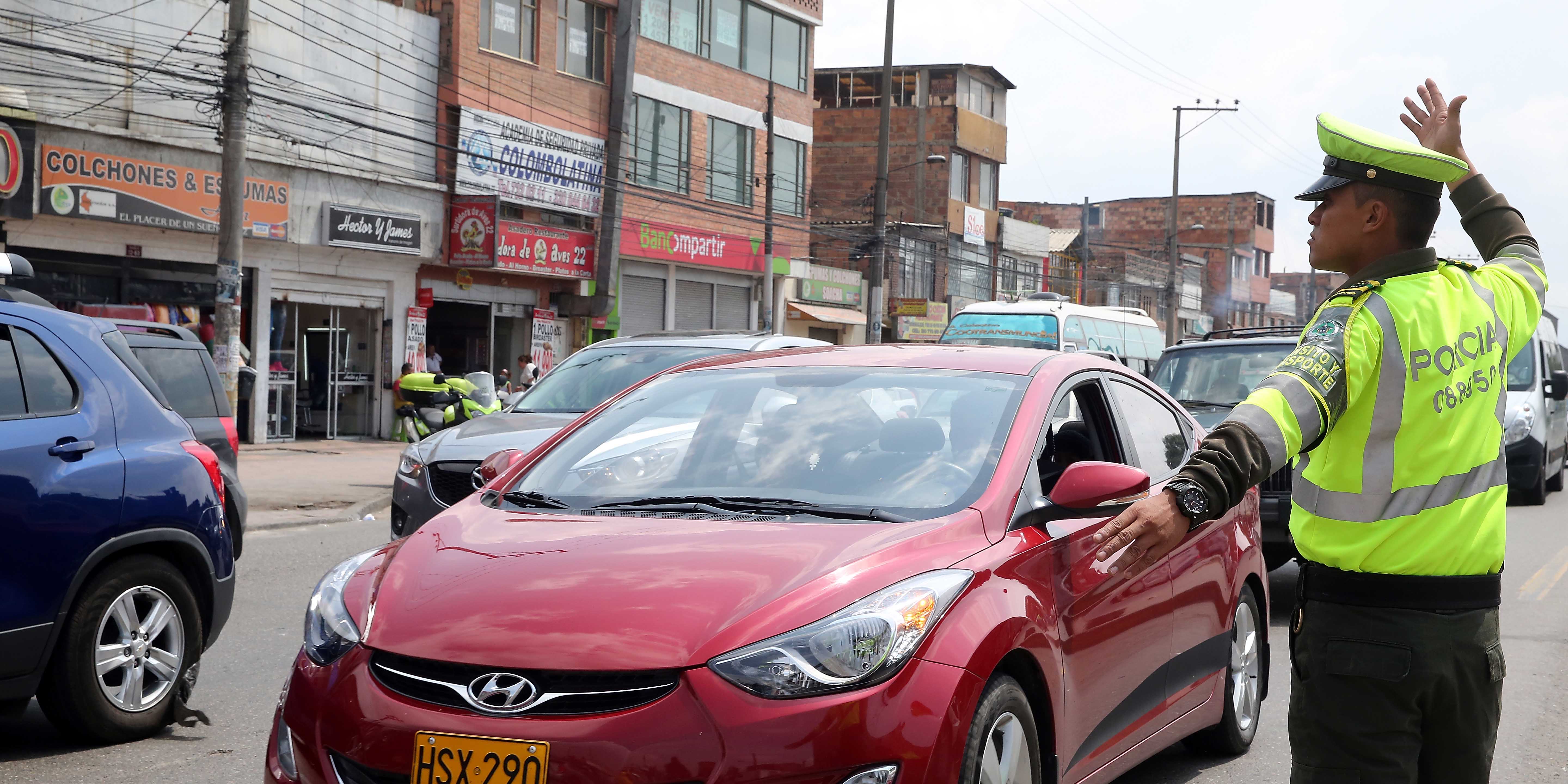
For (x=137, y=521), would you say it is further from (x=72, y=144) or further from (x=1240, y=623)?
(x=72, y=144)

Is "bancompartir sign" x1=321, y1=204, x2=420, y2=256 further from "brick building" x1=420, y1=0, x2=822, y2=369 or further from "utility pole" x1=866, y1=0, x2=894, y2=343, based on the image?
"utility pole" x1=866, y1=0, x2=894, y2=343

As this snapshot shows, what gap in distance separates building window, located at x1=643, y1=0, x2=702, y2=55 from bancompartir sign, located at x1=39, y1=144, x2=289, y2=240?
12.5m

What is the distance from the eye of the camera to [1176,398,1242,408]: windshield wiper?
11.0 m

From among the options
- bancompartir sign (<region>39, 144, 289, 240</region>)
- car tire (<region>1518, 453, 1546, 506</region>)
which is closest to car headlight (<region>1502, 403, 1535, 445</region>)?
car tire (<region>1518, 453, 1546, 506</region>)

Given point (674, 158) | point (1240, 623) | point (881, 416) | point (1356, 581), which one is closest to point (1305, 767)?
point (1356, 581)

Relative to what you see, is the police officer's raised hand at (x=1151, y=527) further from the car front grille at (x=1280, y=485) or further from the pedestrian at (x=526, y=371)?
the pedestrian at (x=526, y=371)

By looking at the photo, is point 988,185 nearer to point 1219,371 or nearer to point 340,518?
point 340,518

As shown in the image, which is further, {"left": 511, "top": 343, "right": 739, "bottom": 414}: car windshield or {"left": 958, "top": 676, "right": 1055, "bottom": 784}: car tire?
{"left": 511, "top": 343, "right": 739, "bottom": 414}: car windshield

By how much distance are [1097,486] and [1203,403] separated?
786 centimetres

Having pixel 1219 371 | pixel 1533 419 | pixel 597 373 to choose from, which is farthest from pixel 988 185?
pixel 597 373

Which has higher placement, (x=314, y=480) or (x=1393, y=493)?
(x=1393, y=493)

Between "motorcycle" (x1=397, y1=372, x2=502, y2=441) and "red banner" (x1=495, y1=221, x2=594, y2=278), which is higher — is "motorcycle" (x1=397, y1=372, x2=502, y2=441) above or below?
below

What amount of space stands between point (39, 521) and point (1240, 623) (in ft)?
14.7

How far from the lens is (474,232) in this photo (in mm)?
25875
